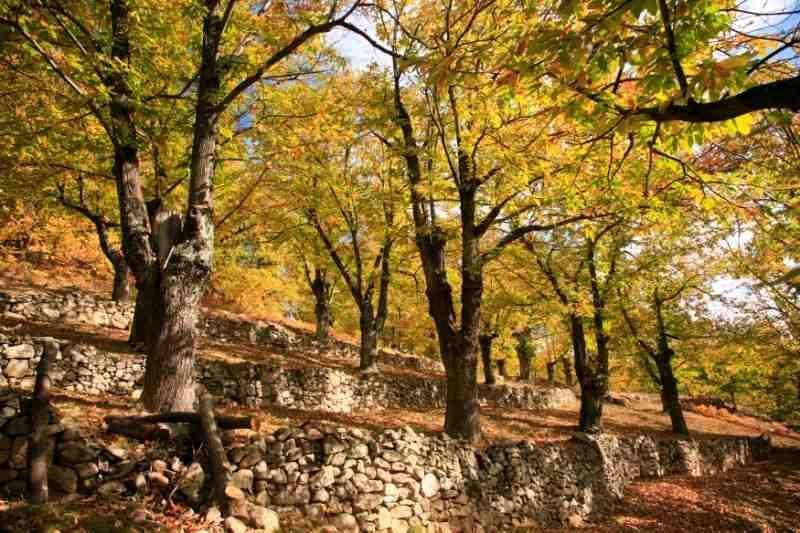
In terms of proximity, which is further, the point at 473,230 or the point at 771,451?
the point at 771,451

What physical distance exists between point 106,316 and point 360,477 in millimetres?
13472

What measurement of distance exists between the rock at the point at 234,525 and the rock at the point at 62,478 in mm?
1576

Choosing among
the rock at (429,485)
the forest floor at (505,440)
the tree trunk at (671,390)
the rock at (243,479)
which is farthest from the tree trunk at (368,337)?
the tree trunk at (671,390)

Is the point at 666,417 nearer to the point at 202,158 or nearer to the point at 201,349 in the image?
the point at 201,349

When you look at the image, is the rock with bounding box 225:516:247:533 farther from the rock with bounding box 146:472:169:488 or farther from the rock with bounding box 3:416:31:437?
the rock with bounding box 3:416:31:437

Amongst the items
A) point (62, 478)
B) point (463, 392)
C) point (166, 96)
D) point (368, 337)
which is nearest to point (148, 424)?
point (62, 478)

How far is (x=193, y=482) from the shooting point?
15.5ft

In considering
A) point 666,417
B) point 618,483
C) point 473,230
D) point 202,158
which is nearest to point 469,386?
point 473,230

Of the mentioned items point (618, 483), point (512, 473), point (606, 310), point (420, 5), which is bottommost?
point (618, 483)

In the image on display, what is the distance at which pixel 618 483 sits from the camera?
10.4 m

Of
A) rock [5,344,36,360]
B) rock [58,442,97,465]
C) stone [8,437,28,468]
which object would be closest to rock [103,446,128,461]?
rock [58,442,97,465]

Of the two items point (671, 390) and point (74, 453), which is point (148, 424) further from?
point (671, 390)

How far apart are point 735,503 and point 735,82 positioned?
12574 millimetres

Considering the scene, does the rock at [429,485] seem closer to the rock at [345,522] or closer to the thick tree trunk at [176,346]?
the rock at [345,522]
